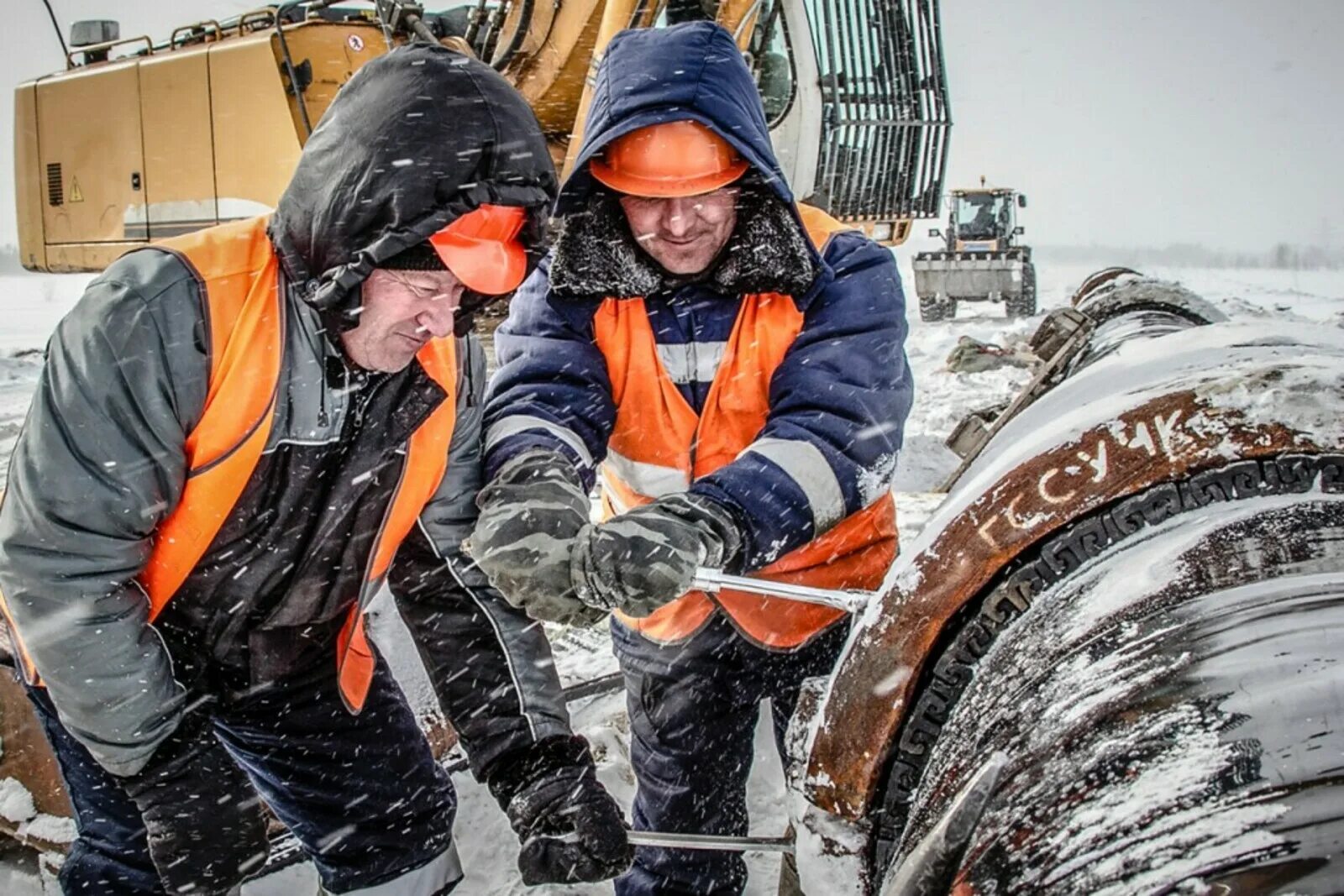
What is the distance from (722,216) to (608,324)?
31 cm

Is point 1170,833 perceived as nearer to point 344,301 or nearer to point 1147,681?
point 1147,681

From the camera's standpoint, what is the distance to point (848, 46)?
650 centimetres

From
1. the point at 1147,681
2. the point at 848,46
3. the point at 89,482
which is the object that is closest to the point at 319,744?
the point at 89,482

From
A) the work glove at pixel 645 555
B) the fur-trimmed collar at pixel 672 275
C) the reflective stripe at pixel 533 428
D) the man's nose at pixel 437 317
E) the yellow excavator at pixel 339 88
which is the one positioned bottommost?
the work glove at pixel 645 555

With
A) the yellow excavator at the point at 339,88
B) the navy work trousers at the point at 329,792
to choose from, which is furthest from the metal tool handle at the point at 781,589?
the yellow excavator at the point at 339,88

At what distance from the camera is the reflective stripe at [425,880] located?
2.06 m

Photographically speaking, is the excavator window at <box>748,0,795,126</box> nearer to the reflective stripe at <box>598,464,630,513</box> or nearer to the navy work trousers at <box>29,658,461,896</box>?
the reflective stripe at <box>598,464,630,513</box>

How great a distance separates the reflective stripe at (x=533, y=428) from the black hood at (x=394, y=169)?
17.1 inches

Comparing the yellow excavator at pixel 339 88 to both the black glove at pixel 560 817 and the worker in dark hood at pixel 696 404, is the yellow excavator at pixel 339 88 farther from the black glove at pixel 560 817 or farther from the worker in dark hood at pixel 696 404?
the black glove at pixel 560 817

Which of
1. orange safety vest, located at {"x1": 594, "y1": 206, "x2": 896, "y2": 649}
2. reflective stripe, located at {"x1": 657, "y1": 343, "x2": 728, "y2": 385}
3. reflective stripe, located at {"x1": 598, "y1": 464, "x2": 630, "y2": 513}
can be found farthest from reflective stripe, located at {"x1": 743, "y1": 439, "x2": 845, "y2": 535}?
reflective stripe, located at {"x1": 598, "y1": 464, "x2": 630, "y2": 513}

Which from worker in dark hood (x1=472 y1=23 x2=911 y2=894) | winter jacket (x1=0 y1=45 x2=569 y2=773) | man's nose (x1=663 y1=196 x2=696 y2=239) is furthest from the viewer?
man's nose (x1=663 y1=196 x2=696 y2=239)

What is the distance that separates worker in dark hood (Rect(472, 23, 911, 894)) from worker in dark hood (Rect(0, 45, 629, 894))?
0.72 ft

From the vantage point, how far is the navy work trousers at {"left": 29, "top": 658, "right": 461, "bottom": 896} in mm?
1889

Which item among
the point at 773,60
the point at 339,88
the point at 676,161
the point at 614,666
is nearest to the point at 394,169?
the point at 676,161
